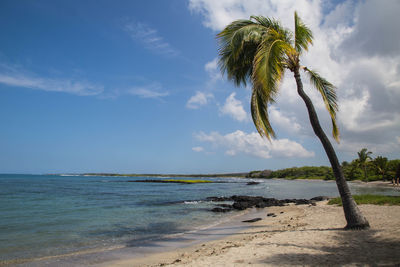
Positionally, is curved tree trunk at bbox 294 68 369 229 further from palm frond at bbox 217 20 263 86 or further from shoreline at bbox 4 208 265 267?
shoreline at bbox 4 208 265 267

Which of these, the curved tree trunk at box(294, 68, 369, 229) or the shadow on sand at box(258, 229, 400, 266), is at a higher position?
the curved tree trunk at box(294, 68, 369, 229)

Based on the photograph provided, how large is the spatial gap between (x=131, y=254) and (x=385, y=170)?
7077cm

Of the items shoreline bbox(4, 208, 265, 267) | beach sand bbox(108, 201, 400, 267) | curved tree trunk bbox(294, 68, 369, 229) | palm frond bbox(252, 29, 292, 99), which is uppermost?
palm frond bbox(252, 29, 292, 99)

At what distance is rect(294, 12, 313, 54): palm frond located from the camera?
34.5 ft

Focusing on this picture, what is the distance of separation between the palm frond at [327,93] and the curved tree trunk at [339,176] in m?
0.61

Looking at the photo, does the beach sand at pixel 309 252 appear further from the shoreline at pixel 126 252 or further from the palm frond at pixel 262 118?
the palm frond at pixel 262 118

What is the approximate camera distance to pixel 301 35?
420 inches

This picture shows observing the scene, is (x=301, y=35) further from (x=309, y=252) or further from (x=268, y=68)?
(x=309, y=252)

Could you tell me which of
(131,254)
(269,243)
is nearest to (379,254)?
(269,243)

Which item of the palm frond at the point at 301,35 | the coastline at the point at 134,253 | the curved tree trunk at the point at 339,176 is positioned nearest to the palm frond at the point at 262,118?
the curved tree trunk at the point at 339,176

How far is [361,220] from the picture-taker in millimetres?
8938

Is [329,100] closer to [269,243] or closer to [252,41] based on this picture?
[252,41]

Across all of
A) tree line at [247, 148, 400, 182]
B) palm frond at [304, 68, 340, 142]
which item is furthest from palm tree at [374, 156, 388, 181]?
palm frond at [304, 68, 340, 142]

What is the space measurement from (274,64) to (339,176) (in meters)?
4.96
